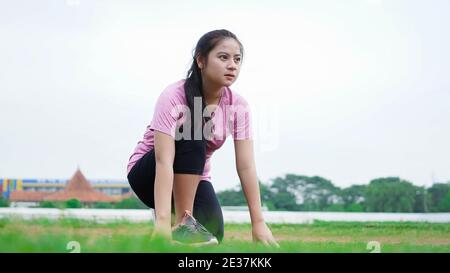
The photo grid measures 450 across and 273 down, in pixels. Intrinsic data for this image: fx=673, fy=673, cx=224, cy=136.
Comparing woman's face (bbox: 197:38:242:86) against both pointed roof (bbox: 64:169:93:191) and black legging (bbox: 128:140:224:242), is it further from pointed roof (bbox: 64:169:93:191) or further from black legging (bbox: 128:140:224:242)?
pointed roof (bbox: 64:169:93:191)

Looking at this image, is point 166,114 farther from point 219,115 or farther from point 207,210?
A: point 207,210

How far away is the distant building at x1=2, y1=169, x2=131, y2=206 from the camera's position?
9.89ft

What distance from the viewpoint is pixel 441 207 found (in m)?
3.83

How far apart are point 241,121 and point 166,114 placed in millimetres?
329

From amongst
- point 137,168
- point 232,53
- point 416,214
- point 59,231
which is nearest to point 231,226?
point 416,214

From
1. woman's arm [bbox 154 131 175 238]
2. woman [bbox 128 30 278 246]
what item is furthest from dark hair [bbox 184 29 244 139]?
woman's arm [bbox 154 131 175 238]

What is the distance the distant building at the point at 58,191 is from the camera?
3.02m

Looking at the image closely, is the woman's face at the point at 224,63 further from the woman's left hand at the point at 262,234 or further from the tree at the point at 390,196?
the tree at the point at 390,196

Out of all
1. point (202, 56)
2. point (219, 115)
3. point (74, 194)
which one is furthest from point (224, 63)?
point (74, 194)

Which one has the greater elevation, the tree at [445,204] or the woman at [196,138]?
the woman at [196,138]

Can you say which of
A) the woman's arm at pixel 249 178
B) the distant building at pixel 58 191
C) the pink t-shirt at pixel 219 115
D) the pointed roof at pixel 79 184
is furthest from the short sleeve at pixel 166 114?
the pointed roof at pixel 79 184

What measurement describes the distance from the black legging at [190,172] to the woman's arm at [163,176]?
0.18ft
